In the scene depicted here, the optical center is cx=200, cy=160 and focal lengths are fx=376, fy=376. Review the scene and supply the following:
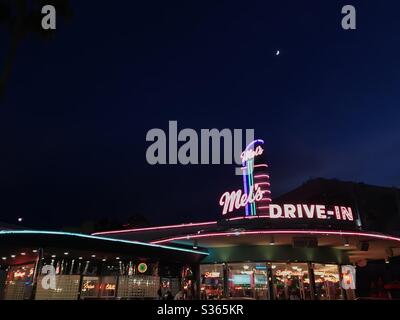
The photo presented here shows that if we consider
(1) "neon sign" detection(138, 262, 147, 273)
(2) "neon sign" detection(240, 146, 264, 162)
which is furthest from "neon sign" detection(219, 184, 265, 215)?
(1) "neon sign" detection(138, 262, 147, 273)

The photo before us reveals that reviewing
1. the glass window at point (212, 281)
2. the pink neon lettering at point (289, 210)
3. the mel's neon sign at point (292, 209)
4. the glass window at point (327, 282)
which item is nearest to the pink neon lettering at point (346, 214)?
the mel's neon sign at point (292, 209)

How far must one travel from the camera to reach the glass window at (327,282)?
89.6ft

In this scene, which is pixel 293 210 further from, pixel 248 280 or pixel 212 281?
pixel 212 281

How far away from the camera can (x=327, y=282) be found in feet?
93.4

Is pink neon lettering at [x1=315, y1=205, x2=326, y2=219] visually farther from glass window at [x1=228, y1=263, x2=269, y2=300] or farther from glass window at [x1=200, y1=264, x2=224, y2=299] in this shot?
glass window at [x1=200, y1=264, x2=224, y2=299]

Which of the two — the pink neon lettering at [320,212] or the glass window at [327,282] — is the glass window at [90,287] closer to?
the glass window at [327,282]

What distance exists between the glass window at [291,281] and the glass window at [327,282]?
88 centimetres

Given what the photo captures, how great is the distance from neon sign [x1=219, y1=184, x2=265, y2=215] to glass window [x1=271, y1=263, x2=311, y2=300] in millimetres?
4888

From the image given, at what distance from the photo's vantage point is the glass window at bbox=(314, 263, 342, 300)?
27.3 metres

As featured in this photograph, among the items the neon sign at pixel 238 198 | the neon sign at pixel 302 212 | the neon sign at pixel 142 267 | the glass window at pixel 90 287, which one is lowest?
the glass window at pixel 90 287

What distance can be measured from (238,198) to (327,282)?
9.21m
